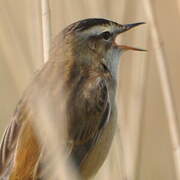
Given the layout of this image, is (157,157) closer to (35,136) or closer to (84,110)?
(84,110)

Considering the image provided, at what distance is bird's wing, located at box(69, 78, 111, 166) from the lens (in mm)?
4059

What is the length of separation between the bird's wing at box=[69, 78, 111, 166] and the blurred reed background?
0.14m

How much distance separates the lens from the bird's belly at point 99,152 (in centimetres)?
411

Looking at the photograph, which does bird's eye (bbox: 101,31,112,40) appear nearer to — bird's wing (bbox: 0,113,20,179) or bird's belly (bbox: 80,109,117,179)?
bird's belly (bbox: 80,109,117,179)

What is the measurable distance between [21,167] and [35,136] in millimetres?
194

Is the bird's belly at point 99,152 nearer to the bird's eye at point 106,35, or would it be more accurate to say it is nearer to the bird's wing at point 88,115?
the bird's wing at point 88,115

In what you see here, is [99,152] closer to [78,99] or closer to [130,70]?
[78,99]

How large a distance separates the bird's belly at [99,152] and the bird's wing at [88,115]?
3 centimetres

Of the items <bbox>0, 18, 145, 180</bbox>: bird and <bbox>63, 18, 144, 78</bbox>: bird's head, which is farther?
<bbox>63, 18, 144, 78</bbox>: bird's head

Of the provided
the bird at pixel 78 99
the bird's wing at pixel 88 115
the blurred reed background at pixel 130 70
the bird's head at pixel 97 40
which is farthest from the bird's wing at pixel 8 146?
the bird's head at pixel 97 40

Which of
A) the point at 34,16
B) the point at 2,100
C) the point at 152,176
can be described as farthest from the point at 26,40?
the point at 152,176

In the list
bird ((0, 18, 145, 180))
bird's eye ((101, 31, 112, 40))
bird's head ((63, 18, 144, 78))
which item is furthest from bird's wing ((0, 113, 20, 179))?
bird's eye ((101, 31, 112, 40))

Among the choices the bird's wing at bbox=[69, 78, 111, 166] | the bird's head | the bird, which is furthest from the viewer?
the bird's head

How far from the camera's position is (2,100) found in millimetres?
4922
